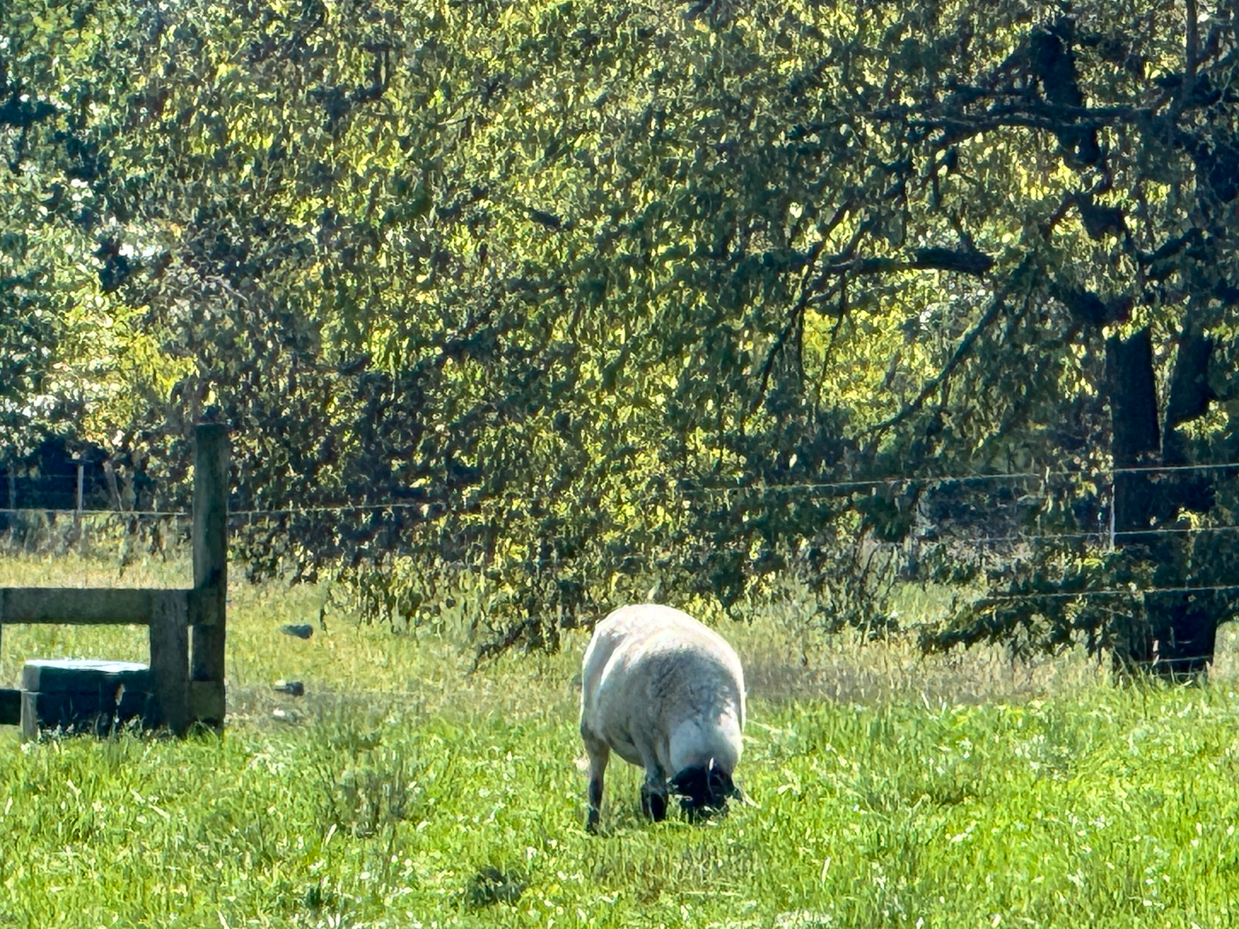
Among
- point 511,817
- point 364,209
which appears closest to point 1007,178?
point 364,209

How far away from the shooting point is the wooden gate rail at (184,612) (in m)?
10.1

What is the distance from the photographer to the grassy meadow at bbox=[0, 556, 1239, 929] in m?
5.81

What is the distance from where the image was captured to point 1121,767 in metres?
7.97

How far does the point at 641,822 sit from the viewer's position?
739 centimetres

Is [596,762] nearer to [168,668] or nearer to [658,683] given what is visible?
[658,683]

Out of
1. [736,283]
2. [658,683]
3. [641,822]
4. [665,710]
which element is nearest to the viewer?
[641,822]

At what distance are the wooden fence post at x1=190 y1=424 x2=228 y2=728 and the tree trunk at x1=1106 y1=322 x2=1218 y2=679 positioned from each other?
5.93 metres

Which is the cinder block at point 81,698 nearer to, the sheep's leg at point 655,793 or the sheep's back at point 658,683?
the sheep's back at point 658,683

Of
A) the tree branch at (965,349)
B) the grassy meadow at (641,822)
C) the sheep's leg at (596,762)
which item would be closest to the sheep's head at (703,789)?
the grassy meadow at (641,822)

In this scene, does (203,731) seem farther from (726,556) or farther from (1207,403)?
(1207,403)

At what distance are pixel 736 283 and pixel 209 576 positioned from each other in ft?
14.6

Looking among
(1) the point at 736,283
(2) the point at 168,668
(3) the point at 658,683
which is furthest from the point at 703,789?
(1) the point at 736,283

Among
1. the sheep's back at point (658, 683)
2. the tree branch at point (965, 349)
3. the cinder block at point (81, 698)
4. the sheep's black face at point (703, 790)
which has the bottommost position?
the cinder block at point (81, 698)

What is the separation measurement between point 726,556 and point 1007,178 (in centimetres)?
432
